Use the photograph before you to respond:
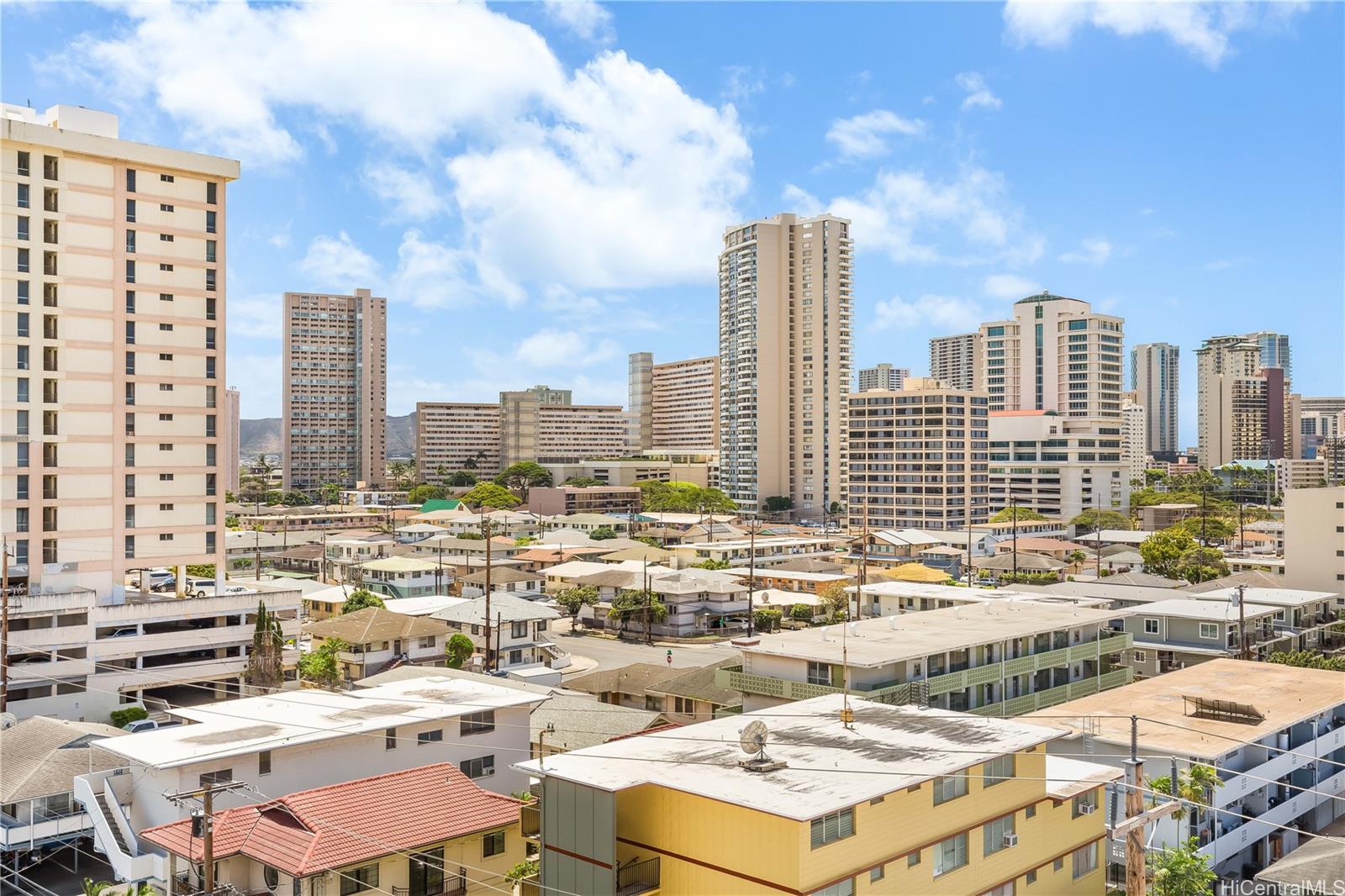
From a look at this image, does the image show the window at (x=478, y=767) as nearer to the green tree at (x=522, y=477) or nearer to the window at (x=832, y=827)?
the window at (x=832, y=827)

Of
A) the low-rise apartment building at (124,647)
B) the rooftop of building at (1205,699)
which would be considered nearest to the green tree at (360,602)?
the low-rise apartment building at (124,647)

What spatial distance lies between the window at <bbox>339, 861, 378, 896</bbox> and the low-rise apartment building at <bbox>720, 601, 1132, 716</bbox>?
37.5 ft

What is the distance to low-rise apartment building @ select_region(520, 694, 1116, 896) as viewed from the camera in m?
15.8

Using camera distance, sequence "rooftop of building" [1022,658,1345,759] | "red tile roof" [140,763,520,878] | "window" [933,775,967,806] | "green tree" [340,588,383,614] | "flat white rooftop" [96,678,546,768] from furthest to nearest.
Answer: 1. "green tree" [340,588,383,614]
2. "rooftop of building" [1022,658,1345,759]
3. "flat white rooftop" [96,678,546,768]
4. "red tile roof" [140,763,520,878]
5. "window" [933,775,967,806]

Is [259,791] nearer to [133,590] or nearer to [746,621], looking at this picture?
[133,590]

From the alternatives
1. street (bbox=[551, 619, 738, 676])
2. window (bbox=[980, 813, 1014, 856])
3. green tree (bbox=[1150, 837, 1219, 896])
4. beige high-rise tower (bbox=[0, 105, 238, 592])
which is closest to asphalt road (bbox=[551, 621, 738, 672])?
street (bbox=[551, 619, 738, 676])

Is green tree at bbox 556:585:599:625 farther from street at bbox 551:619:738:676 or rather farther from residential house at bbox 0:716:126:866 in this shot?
residential house at bbox 0:716:126:866

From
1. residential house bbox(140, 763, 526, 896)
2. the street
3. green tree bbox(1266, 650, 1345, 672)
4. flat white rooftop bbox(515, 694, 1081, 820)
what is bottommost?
the street

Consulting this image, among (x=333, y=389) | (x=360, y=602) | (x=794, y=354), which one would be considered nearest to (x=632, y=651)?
(x=360, y=602)

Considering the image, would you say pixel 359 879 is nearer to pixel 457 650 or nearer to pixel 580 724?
pixel 580 724

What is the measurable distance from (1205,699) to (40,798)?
1190 inches

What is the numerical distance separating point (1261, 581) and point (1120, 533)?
1591 inches

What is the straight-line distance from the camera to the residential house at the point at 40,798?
24.8 m

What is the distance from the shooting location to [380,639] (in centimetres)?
4556
